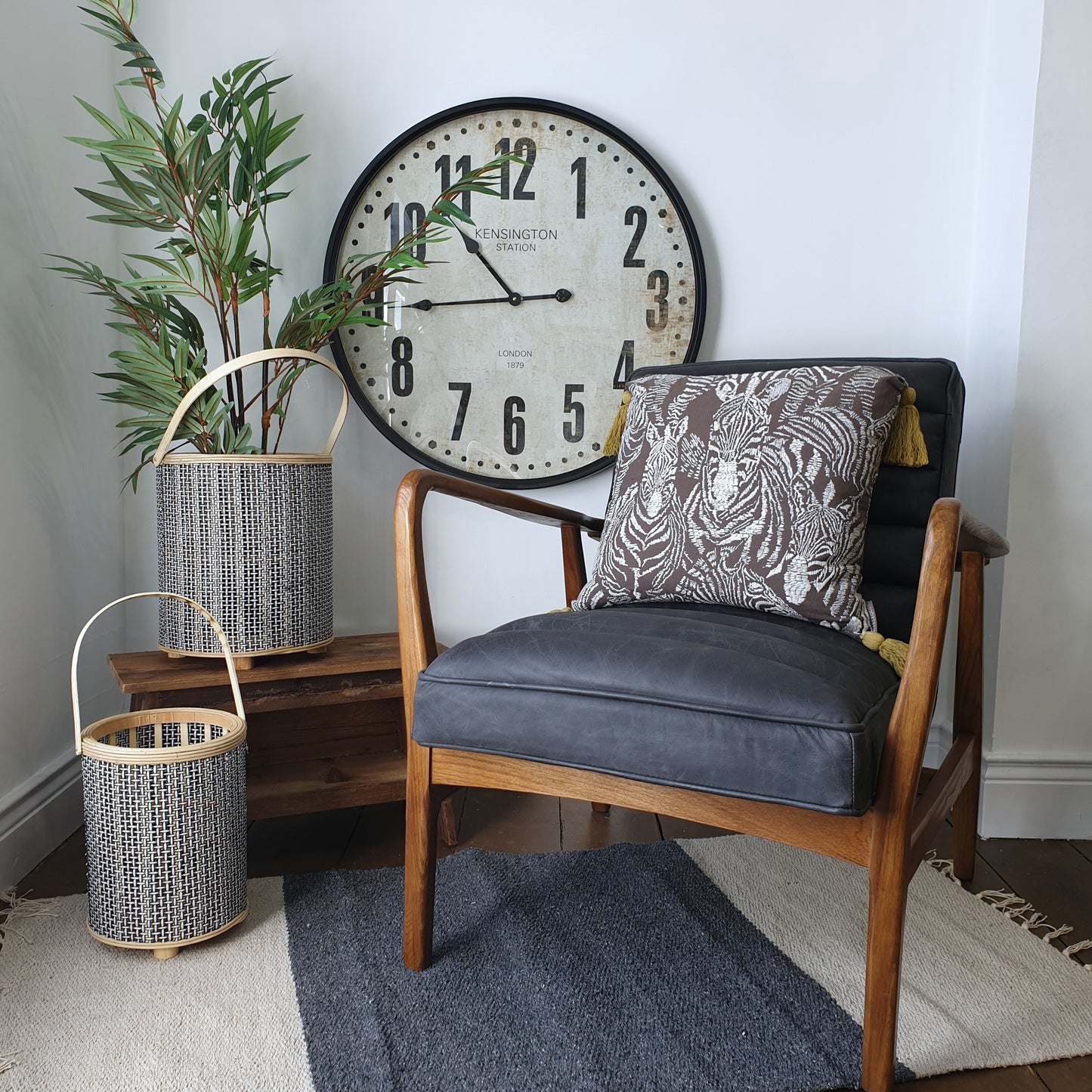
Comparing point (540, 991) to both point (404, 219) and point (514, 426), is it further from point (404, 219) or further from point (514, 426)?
point (404, 219)

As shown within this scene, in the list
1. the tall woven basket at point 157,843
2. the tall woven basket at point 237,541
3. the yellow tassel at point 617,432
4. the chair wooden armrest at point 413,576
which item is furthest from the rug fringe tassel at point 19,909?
the yellow tassel at point 617,432

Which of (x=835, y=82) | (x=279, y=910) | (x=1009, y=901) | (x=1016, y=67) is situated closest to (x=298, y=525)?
Result: (x=279, y=910)

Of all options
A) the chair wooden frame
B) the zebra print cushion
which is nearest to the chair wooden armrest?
the chair wooden frame

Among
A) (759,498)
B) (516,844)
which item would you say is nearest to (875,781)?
(759,498)

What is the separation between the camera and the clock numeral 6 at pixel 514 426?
1891 mm

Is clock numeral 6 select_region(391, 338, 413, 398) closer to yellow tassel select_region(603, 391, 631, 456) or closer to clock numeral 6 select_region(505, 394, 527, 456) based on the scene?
clock numeral 6 select_region(505, 394, 527, 456)

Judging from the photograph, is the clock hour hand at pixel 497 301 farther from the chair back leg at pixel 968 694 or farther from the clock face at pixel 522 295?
the chair back leg at pixel 968 694

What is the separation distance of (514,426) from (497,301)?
26cm

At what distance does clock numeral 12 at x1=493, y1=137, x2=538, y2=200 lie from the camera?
1833 mm

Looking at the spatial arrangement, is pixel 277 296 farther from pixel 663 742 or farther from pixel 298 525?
pixel 663 742

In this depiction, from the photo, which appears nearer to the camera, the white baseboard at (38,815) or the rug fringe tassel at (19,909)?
the rug fringe tassel at (19,909)

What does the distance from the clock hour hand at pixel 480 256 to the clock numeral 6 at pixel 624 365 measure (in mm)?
249

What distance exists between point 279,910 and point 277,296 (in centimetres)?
119

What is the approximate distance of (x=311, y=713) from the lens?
1661 millimetres
